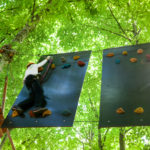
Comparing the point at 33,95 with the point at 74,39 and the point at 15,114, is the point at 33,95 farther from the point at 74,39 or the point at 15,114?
the point at 74,39

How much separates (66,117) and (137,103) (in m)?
1.04

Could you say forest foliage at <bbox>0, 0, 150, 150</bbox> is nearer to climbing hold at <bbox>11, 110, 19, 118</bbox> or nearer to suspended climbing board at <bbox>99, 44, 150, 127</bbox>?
suspended climbing board at <bbox>99, 44, 150, 127</bbox>

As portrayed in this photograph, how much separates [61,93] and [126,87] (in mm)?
1085

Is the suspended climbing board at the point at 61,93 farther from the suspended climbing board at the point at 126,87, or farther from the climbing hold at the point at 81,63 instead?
the suspended climbing board at the point at 126,87

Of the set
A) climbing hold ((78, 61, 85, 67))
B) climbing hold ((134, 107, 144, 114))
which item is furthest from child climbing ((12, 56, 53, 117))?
climbing hold ((134, 107, 144, 114))

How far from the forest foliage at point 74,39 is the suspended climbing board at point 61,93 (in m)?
1.67

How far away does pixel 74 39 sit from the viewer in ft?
26.1

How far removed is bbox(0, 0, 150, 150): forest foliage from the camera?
542 cm

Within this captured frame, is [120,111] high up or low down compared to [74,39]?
up

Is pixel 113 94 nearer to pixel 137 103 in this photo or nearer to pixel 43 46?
pixel 137 103

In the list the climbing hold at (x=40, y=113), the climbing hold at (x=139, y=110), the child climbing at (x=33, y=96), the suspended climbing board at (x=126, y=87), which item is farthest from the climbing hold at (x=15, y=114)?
the climbing hold at (x=139, y=110)

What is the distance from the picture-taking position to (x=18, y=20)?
5.18 metres

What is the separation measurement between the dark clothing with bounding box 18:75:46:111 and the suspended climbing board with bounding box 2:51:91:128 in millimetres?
89

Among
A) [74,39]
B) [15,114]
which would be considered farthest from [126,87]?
[74,39]
